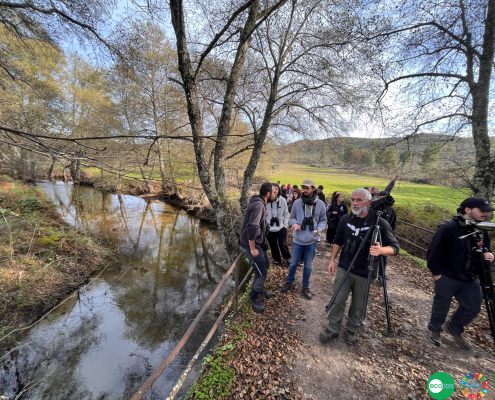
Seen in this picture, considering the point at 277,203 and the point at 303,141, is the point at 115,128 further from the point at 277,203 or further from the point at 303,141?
the point at 277,203

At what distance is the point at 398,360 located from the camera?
2.76 m

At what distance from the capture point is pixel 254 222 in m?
3.05

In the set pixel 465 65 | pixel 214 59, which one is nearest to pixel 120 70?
pixel 214 59

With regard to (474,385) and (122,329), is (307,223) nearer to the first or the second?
(474,385)

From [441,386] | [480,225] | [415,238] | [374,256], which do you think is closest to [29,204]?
[374,256]

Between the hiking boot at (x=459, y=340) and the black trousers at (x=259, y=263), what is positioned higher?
the black trousers at (x=259, y=263)

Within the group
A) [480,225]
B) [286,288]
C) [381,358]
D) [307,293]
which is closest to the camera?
[480,225]

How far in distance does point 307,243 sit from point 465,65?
6.58 metres

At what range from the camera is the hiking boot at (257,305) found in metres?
3.67

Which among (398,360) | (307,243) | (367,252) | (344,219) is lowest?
(398,360)

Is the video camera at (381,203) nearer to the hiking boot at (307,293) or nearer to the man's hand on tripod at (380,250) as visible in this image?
the man's hand on tripod at (380,250)

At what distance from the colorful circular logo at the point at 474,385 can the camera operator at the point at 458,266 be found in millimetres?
467

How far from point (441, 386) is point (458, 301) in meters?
1.14

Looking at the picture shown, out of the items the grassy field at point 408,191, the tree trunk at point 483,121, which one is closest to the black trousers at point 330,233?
the grassy field at point 408,191
